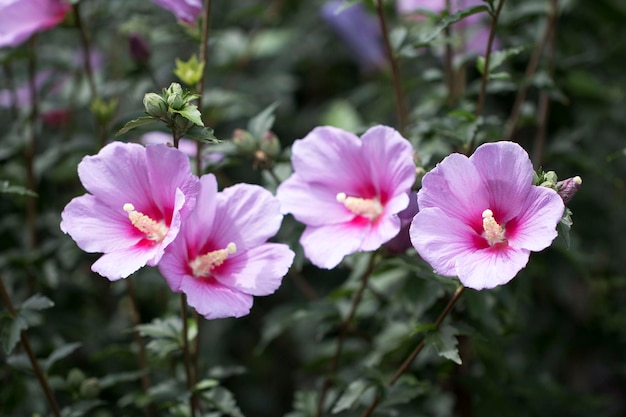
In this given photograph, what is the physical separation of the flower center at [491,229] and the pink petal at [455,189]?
0.03 m

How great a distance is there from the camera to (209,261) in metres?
1.24

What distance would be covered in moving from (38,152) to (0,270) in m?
0.33

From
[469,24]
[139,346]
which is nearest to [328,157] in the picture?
[139,346]

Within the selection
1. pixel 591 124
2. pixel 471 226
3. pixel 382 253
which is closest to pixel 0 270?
pixel 382 253

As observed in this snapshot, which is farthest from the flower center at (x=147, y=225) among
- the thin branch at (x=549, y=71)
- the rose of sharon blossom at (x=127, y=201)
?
the thin branch at (x=549, y=71)

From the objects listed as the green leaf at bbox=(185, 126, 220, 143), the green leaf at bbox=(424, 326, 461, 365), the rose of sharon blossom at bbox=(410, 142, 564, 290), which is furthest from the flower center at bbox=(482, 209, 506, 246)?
the green leaf at bbox=(185, 126, 220, 143)

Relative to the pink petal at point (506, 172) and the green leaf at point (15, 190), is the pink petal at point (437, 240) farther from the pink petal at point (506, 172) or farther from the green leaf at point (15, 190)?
the green leaf at point (15, 190)

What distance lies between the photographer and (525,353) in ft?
7.35

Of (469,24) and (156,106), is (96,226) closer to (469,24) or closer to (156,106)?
(156,106)

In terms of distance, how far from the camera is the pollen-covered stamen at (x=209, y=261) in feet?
4.06

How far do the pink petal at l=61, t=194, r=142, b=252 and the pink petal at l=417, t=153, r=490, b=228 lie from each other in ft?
1.42

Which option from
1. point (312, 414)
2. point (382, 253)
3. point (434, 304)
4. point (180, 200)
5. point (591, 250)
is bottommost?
point (591, 250)

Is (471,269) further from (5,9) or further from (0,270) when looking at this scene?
(0,270)

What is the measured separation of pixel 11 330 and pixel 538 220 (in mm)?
824
